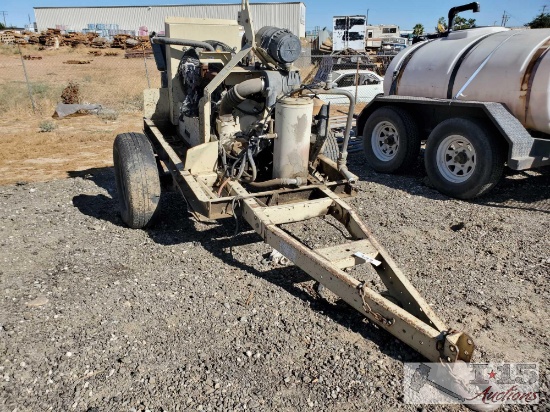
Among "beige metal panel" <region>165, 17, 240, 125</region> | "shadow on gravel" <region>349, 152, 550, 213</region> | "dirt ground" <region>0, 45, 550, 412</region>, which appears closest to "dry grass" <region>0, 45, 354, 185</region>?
"dirt ground" <region>0, 45, 550, 412</region>

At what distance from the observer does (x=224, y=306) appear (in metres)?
Answer: 3.89

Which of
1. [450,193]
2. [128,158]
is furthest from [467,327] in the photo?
[128,158]

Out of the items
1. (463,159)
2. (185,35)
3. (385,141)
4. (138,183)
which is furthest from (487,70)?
(138,183)

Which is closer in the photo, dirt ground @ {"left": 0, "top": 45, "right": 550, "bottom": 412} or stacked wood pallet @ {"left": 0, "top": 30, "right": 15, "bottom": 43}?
dirt ground @ {"left": 0, "top": 45, "right": 550, "bottom": 412}

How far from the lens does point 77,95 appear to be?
593 inches

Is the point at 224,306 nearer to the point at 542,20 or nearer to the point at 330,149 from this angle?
the point at 330,149

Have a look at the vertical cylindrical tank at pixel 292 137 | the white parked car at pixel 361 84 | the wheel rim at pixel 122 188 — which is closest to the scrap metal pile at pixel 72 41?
the white parked car at pixel 361 84

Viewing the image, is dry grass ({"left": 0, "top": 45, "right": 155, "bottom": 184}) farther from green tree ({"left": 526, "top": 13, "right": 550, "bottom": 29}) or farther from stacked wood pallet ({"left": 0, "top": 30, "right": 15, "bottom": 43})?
green tree ({"left": 526, "top": 13, "right": 550, "bottom": 29})

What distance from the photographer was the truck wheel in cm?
612

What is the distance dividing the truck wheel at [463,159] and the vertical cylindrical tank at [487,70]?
50cm

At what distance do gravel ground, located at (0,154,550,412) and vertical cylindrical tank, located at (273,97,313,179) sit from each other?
2.86ft

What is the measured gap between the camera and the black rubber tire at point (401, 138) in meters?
7.42

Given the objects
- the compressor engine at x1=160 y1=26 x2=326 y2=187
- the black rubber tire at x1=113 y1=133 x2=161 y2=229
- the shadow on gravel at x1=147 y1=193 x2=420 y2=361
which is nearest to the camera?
the shadow on gravel at x1=147 y1=193 x2=420 y2=361

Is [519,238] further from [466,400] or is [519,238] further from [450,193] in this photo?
[466,400]
